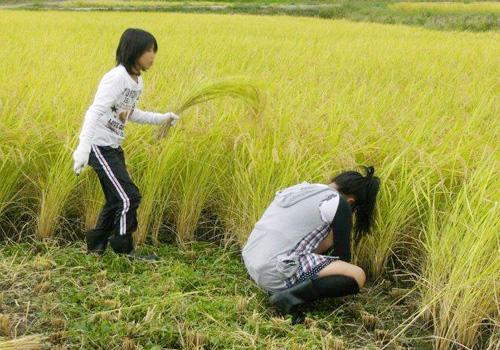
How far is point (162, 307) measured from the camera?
6.93 feet

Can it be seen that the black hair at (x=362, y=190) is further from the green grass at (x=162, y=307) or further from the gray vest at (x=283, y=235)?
the green grass at (x=162, y=307)

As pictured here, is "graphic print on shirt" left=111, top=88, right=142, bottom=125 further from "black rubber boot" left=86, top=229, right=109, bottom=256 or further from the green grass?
the green grass

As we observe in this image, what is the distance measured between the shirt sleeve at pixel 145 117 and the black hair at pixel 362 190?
0.84 metres

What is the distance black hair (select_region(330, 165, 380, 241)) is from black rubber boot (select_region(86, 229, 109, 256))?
39.5 inches

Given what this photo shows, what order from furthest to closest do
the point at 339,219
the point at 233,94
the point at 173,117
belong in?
the point at 233,94 → the point at 173,117 → the point at 339,219

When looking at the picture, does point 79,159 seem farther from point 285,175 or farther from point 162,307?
point 285,175

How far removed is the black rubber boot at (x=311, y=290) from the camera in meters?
2.16

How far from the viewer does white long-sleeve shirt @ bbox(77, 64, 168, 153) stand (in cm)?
238

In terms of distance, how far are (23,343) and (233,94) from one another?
1.68 m

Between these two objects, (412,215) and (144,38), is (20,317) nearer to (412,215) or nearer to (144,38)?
(144,38)

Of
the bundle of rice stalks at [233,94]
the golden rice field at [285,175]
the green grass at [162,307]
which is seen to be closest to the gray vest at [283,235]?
the green grass at [162,307]

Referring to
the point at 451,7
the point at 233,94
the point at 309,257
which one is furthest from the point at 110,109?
the point at 451,7

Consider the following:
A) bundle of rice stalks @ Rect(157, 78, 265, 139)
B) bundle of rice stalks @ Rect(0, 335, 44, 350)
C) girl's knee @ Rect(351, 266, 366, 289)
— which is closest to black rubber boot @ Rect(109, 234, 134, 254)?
bundle of rice stalks @ Rect(0, 335, 44, 350)

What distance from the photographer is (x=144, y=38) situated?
2434mm
